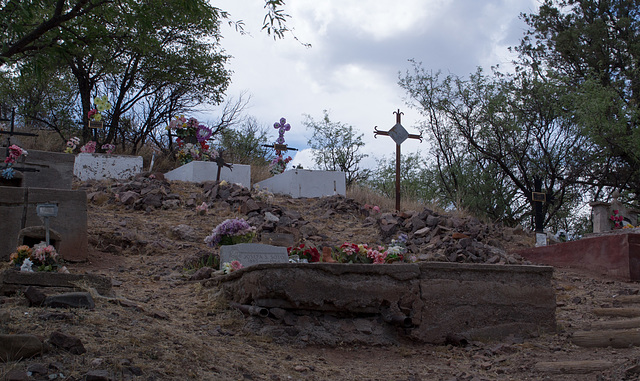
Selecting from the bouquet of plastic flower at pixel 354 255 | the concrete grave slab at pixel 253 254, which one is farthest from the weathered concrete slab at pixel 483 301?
the concrete grave slab at pixel 253 254

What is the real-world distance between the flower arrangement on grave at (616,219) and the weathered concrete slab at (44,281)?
35.6 feet

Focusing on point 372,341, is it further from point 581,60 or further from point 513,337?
point 581,60

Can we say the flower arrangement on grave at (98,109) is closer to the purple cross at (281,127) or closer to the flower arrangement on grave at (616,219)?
the purple cross at (281,127)

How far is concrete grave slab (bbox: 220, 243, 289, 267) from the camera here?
7043mm

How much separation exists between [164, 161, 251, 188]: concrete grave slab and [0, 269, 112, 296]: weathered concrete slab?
32.6 feet

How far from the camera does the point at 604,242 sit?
861 centimetres

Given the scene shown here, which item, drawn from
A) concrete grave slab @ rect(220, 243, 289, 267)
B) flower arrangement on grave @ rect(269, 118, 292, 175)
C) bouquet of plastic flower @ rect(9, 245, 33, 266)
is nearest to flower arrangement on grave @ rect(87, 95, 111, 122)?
flower arrangement on grave @ rect(269, 118, 292, 175)

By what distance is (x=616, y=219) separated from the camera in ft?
40.5

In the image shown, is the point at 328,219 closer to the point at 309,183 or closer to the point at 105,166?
the point at 309,183

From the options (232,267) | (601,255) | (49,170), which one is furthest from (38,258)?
(601,255)

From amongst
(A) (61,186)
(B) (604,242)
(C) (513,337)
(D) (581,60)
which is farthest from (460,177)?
(C) (513,337)

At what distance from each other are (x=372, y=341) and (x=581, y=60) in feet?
54.8

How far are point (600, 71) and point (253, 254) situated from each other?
579 inches

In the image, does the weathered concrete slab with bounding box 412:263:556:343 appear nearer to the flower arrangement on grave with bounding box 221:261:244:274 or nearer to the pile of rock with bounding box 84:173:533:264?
the flower arrangement on grave with bounding box 221:261:244:274
